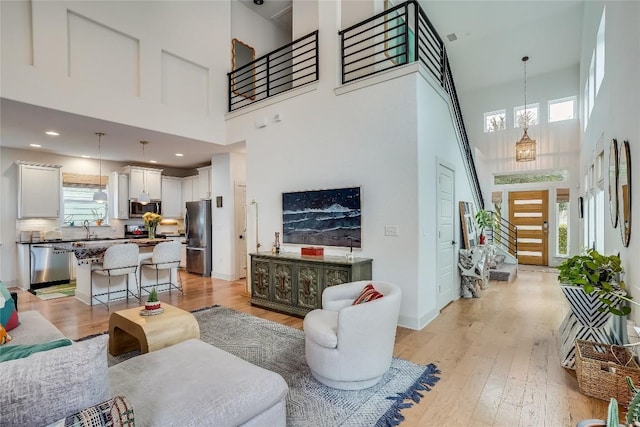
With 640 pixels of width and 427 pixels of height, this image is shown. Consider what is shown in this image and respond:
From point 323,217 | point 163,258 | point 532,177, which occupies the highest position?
point 532,177

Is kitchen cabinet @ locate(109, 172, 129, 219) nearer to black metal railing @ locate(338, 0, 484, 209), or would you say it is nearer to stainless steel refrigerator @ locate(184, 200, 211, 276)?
stainless steel refrigerator @ locate(184, 200, 211, 276)

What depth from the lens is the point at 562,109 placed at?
823cm

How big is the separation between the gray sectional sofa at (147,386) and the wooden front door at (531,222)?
917 cm

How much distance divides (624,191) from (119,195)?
29.8 ft

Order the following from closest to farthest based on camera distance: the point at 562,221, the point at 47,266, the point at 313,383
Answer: the point at 313,383 < the point at 47,266 < the point at 562,221

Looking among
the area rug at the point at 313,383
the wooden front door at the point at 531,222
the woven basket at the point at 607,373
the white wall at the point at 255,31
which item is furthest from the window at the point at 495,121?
the area rug at the point at 313,383

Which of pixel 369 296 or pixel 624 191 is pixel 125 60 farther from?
pixel 624 191

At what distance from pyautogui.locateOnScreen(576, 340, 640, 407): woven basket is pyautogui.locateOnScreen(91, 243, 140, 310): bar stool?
5676 mm

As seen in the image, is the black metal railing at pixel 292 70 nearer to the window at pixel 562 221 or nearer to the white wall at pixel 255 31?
the white wall at pixel 255 31

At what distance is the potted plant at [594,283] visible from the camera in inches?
100

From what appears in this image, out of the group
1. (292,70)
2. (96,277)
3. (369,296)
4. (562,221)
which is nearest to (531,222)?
(562,221)

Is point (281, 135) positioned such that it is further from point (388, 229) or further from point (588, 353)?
point (588, 353)

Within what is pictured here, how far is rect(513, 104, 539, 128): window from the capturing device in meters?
8.59

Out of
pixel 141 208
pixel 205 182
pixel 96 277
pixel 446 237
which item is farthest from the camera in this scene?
pixel 141 208
